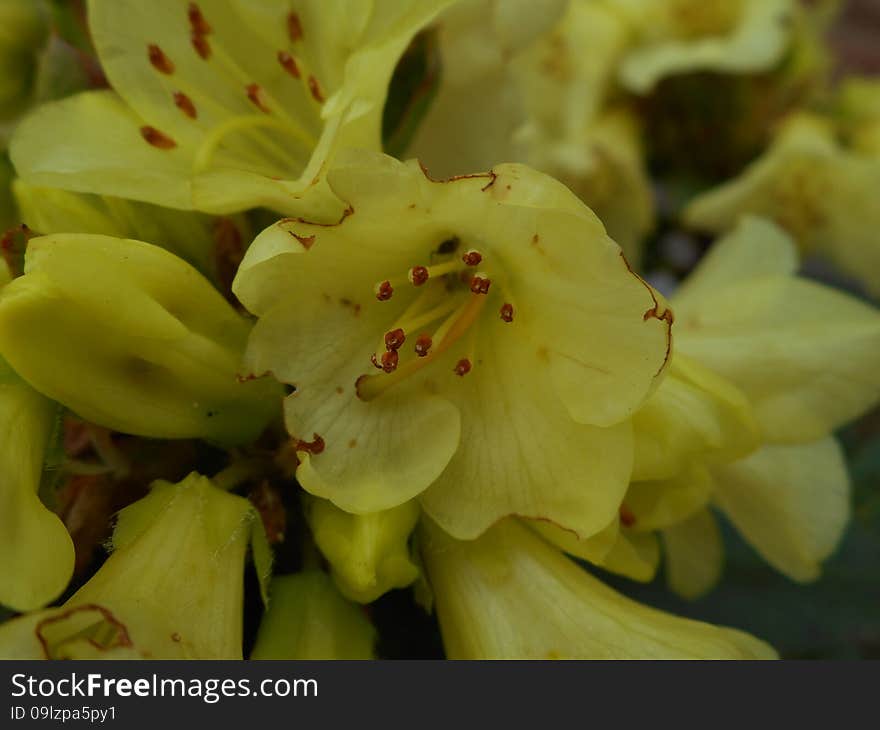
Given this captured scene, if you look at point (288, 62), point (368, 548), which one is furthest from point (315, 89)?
point (368, 548)

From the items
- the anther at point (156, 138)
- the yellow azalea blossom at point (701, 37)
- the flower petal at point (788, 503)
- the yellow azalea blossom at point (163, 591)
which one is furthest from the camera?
the yellow azalea blossom at point (701, 37)

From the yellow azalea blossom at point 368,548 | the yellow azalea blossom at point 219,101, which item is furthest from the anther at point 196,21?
the yellow azalea blossom at point 368,548

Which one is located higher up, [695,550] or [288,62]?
[288,62]

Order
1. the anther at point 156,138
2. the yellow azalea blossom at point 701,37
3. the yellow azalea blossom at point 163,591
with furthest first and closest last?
the yellow azalea blossom at point 701,37 → the anther at point 156,138 → the yellow azalea blossom at point 163,591

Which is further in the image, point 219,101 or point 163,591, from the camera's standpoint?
point 219,101

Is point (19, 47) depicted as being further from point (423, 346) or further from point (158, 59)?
point (423, 346)

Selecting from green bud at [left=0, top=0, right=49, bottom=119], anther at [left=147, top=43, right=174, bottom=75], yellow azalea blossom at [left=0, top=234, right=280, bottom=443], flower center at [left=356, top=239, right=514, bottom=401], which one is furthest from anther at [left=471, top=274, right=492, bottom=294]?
green bud at [left=0, top=0, right=49, bottom=119]

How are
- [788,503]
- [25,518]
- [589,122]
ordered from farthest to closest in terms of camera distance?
[589,122] → [788,503] → [25,518]

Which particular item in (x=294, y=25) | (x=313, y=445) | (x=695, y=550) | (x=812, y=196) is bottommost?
(x=812, y=196)

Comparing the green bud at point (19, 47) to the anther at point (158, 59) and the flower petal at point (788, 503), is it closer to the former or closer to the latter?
the anther at point (158, 59)
